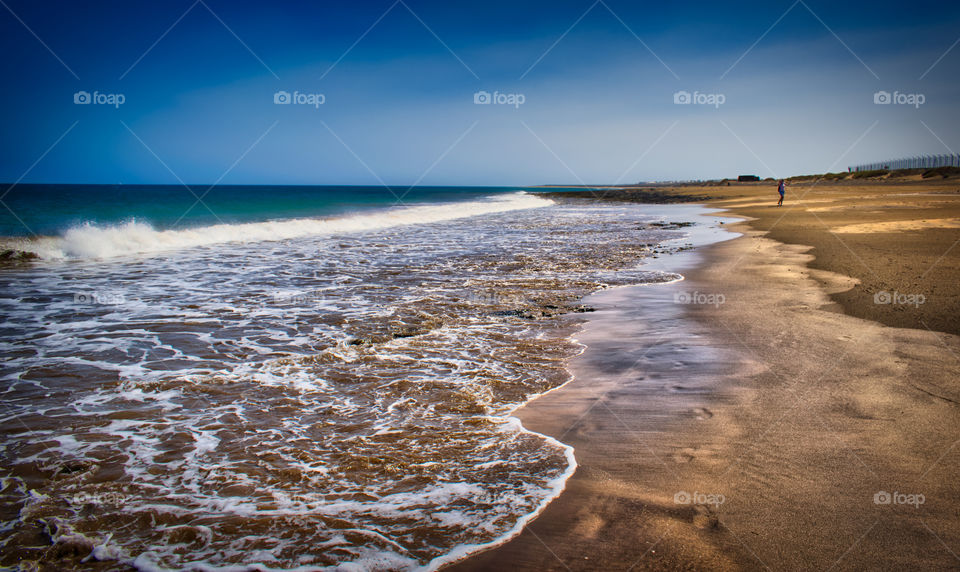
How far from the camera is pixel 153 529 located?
3180 millimetres

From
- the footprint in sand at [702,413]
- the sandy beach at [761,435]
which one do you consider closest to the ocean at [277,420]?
the sandy beach at [761,435]

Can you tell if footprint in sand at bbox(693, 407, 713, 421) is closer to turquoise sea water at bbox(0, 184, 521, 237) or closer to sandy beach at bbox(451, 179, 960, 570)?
sandy beach at bbox(451, 179, 960, 570)

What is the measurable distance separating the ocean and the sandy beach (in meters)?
0.40

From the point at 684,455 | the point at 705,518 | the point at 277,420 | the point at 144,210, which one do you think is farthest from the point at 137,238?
the point at 144,210

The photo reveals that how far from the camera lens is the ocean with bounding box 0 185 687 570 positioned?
3.10 m

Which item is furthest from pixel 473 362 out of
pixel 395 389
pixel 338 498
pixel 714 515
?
pixel 714 515

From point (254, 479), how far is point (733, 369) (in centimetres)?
512

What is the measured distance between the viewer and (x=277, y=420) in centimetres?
473

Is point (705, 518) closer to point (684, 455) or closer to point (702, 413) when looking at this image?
point (684, 455)

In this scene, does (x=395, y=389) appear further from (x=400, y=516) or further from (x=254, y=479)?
(x=400, y=516)

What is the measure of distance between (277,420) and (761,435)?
4.38 meters

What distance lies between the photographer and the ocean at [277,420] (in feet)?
10.2

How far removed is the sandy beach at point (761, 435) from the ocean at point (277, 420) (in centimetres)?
40

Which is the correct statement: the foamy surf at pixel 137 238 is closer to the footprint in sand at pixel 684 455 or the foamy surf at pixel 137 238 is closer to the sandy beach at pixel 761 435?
the sandy beach at pixel 761 435
